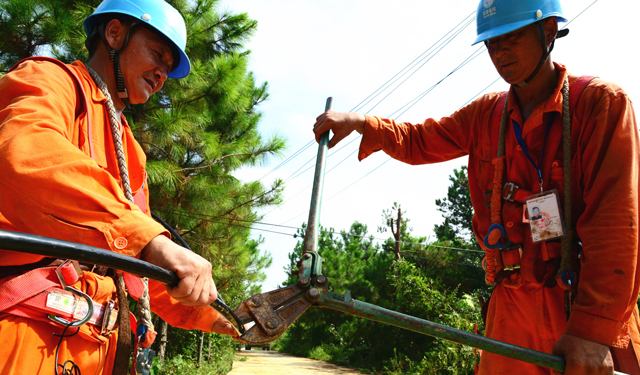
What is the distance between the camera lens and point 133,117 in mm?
8133

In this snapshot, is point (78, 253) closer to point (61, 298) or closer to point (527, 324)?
point (61, 298)

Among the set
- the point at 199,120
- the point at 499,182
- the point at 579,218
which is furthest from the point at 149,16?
the point at 199,120

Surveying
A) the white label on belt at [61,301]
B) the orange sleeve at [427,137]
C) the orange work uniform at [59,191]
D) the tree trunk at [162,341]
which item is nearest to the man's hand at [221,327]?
the orange work uniform at [59,191]

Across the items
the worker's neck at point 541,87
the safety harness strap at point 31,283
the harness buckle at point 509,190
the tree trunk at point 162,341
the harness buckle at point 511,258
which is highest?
the worker's neck at point 541,87

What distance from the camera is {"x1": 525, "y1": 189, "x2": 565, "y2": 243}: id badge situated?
2012 mm

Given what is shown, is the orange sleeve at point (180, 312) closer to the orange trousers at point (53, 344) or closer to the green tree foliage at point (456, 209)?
the orange trousers at point (53, 344)

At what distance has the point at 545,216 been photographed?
205cm

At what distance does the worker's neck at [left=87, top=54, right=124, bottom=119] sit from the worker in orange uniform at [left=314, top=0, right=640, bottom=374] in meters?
0.99

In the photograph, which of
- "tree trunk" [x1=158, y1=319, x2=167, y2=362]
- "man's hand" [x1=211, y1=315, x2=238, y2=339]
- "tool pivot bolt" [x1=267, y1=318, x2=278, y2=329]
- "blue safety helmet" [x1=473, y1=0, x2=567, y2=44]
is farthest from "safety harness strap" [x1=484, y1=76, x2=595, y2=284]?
"tree trunk" [x1=158, y1=319, x2=167, y2=362]

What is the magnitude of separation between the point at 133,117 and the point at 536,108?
7.28m

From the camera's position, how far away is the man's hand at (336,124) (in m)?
2.49

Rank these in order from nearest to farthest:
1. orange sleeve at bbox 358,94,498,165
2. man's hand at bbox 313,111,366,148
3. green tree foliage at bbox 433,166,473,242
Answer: man's hand at bbox 313,111,366,148 < orange sleeve at bbox 358,94,498,165 < green tree foliage at bbox 433,166,473,242

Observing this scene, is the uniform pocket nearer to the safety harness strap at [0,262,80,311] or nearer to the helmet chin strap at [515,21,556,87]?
the helmet chin strap at [515,21,556,87]

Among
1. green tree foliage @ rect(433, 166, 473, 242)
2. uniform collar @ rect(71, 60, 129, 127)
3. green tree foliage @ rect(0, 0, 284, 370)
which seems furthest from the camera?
green tree foliage @ rect(433, 166, 473, 242)
